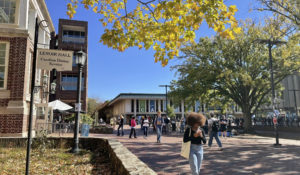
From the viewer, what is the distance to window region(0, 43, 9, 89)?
11.0 m

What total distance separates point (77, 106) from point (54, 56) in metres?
3.20

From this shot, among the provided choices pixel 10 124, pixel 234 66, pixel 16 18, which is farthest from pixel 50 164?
pixel 234 66

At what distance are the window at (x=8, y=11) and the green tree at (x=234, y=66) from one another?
48.5 feet

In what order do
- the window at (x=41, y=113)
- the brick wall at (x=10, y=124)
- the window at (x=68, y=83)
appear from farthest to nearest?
the window at (x=68, y=83) → the window at (x=41, y=113) → the brick wall at (x=10, y=124)

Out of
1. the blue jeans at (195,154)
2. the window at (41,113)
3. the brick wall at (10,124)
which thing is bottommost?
the blue jeans at (195,154)

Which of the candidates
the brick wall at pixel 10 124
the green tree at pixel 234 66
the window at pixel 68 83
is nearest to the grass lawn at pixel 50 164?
the brick wall at pixel 10 124

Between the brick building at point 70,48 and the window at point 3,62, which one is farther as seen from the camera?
the brick building at point 70,48

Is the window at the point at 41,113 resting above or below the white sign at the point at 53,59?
below

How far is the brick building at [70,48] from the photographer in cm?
3284

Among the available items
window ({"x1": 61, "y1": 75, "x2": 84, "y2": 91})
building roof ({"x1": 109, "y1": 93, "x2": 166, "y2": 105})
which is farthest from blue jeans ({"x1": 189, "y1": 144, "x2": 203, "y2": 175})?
building roof ({"x1": 109, "y1": 93, "x2": 166, "y2": 105})

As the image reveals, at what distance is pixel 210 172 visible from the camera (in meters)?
5.72

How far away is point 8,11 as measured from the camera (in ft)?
39.0

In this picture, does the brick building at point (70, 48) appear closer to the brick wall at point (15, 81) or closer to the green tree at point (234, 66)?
the green tree at point (234, 66)

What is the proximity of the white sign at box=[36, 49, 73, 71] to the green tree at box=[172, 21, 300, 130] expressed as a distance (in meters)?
15.2
